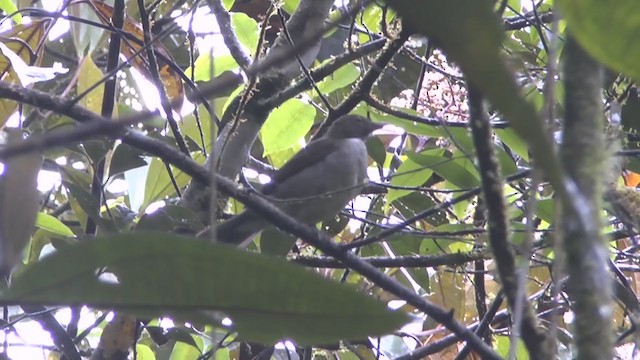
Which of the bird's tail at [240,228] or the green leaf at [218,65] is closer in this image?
the bird's tail at [240,228]

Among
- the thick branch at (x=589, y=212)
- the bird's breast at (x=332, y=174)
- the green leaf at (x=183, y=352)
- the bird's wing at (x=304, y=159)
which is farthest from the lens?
the bird's breast at (x=332, y=174)

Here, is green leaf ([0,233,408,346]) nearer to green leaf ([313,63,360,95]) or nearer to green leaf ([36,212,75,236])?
green leaf ([36,212,75,236])

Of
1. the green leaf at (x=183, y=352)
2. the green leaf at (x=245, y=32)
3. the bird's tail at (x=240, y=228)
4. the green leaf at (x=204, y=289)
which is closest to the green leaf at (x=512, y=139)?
the bird's tail at (x=240, y=228)

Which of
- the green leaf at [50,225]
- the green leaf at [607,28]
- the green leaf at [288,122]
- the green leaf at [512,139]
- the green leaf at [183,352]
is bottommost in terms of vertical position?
the green leaf at [607,28]

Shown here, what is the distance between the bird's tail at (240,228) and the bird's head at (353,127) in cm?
107

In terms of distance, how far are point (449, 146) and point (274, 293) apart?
274cm

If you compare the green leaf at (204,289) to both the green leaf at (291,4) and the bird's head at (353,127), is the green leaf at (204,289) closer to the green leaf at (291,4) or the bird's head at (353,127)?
the green leaf at (291,4)

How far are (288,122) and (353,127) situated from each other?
1138 mm

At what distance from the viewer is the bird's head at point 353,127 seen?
4.28 meters

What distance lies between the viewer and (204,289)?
1.05m

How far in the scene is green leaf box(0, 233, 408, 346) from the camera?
0.99 meters

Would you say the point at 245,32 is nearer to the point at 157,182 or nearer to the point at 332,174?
the point at 157,182

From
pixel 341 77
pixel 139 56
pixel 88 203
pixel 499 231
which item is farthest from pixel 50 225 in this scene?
pixel 499 231

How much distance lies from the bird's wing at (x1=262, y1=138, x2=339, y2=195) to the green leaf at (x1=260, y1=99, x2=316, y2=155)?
1.60 feet
